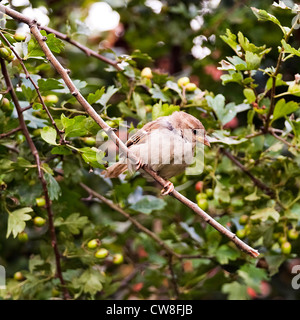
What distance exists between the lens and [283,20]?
126 inches

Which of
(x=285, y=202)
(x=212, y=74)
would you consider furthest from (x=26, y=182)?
(x=212, y=74)

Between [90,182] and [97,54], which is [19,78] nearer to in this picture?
[97,54]

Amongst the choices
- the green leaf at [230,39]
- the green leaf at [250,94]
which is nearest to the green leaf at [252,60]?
the green leaf at [230,39]

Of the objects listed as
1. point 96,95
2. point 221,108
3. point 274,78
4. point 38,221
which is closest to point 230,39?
point 274,78

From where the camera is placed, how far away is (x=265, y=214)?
7.85 ft

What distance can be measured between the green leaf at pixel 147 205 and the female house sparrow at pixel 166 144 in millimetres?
332

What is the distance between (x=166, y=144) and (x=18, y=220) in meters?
0.73

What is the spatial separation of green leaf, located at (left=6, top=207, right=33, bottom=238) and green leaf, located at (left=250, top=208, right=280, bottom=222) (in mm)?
1043

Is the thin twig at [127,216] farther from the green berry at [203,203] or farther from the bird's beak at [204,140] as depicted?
the bird's beak at [204,140]

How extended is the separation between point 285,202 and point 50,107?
4.05 feet

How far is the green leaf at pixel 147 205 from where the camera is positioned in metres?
2.65

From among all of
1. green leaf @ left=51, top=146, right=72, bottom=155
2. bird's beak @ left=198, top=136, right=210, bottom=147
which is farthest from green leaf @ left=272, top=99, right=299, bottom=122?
green leaf @ left=51, top=146, right=72, bottom=155

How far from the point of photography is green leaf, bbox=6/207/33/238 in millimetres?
2156

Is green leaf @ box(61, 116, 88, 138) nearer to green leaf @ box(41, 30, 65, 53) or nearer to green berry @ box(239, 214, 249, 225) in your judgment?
green leaf @ box(41, 30, 65, 53)
